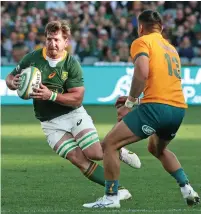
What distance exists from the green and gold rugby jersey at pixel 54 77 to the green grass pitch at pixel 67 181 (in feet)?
3.05

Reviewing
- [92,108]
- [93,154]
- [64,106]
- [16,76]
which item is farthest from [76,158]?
[92,108]

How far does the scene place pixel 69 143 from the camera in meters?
9.53

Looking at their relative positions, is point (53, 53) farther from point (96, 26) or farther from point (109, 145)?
point (96, 26)

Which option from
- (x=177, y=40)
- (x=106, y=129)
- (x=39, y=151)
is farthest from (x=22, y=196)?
(x=177, y=40)

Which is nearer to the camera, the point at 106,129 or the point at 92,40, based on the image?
the point at 106,129

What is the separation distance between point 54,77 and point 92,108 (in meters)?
12.4

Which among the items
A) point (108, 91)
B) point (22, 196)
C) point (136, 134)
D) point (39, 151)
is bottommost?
point (108, 91)

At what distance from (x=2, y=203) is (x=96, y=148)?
4.05 ft

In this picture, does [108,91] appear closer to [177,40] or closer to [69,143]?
[177,40]

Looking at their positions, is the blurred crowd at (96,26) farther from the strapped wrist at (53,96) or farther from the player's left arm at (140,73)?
the player's left arm at (140,73)

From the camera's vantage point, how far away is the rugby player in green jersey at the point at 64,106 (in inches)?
372

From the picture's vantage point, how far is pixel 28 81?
30.2 feet

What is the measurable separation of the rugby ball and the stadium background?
115cm

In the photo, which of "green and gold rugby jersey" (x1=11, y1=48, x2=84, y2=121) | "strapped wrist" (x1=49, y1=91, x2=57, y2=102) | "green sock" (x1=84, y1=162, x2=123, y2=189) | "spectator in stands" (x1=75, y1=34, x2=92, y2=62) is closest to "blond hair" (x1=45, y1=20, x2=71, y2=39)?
"green and gold rugby jersey" (x1=11, y1=48, x2=84, y2=121)
